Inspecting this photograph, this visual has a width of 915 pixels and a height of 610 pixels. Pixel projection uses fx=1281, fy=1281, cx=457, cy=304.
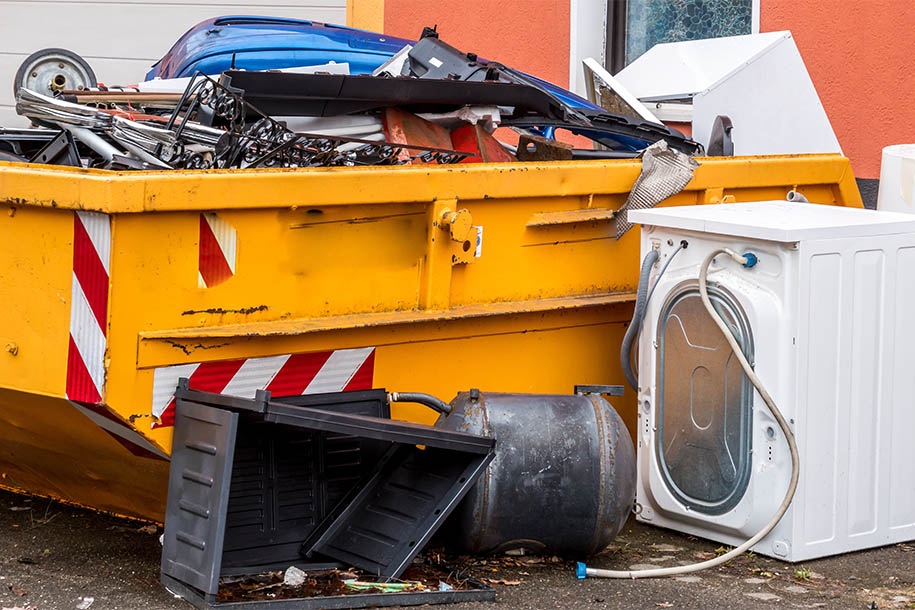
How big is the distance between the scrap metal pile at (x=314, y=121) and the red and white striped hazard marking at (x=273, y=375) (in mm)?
573

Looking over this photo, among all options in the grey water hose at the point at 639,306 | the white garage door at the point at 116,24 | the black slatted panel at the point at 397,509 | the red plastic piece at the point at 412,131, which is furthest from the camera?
the white garage door at the point at 116,24

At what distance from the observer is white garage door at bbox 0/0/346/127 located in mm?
9523

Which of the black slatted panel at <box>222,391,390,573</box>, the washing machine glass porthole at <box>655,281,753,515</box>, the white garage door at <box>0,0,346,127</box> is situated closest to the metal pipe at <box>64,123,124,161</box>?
the black slatted panel at <box>222,391,390,573</box>

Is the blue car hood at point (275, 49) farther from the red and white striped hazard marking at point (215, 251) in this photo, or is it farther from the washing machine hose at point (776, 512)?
the red and white striped hazard marking at point (215, 251)

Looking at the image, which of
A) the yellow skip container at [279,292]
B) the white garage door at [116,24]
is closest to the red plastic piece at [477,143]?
the yellow skip container at [279,292]

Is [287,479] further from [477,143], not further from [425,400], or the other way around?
[477,143]

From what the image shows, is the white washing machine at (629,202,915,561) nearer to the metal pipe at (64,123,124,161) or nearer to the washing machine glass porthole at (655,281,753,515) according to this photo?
the washing machine glass porthole at (655,281,753,515)

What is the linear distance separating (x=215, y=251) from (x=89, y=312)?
0.36 metres

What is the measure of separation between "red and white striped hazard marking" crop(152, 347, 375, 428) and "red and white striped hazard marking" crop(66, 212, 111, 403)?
0.17m

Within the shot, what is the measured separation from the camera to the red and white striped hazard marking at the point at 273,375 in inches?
129

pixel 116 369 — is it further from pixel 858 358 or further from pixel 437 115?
pixel 858 358

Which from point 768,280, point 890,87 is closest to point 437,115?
point 768,280

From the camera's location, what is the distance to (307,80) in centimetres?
393

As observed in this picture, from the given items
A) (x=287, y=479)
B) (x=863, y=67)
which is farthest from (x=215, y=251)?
(x=863, y=67)
